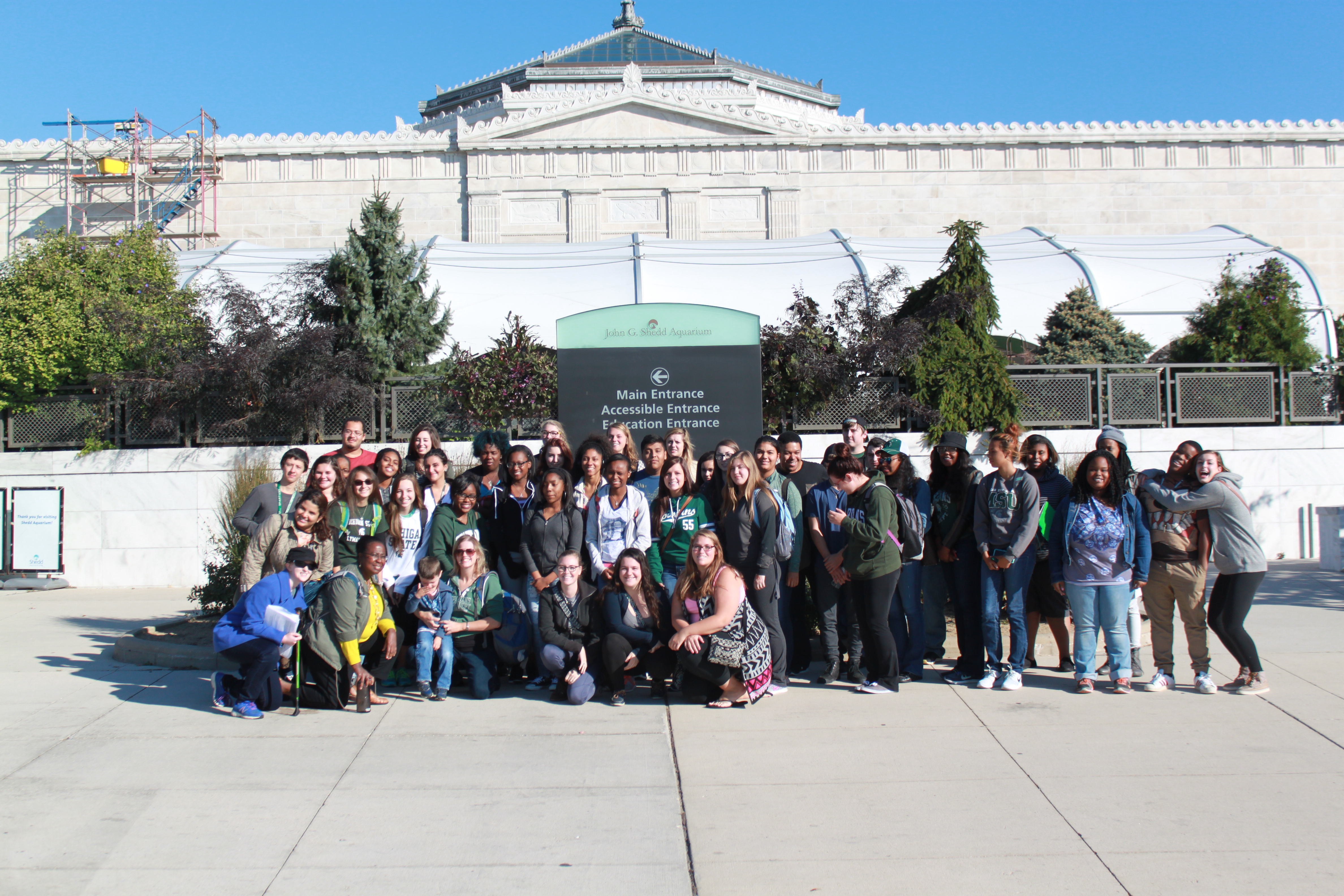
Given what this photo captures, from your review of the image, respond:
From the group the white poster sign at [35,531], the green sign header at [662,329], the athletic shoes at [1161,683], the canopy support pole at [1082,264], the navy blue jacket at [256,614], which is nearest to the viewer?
the navy blue jacket at [256,614]

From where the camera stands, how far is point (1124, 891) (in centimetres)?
372

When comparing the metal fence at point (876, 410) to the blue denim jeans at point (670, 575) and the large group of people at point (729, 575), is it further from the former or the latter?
the blue denim jeans at point (670, 575)

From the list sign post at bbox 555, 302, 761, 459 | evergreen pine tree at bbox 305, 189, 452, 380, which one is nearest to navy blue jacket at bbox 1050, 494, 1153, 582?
sign post at bbox 555, 302, 761, 459

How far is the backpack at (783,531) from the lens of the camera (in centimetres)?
661

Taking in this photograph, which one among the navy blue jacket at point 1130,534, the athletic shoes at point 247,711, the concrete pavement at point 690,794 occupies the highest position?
the navy blue jacket at point 1130,534

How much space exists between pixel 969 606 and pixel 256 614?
4.78 metres

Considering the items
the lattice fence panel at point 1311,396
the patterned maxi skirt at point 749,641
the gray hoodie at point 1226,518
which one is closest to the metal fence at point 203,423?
the patterned maxi skirt at point 749,641

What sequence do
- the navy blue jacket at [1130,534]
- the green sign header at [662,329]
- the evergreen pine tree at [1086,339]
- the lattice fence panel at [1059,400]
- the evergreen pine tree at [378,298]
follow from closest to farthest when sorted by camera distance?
the navy blue jacket at [1130,534]
the green sign header at [662,329]
the lattice fence panel at [1059,400]
the evergreen pine tree at [378,298]
the evergreen pine tree at [1086,339]

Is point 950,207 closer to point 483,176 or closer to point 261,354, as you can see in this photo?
point 483,176

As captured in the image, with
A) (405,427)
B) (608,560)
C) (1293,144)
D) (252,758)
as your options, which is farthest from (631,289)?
(1293,144)

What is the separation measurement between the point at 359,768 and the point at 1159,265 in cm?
1974

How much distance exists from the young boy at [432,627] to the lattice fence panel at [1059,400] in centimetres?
906

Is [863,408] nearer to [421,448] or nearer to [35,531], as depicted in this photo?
[421,448]

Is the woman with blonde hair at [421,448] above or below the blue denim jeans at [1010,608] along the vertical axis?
above
